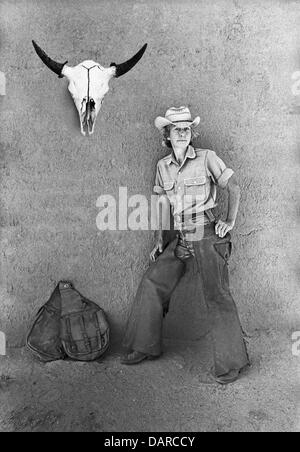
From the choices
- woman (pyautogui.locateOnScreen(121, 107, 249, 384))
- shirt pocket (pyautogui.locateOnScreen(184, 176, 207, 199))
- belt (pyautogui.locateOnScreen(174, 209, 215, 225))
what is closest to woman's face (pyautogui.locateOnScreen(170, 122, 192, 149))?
woman (pyautogui.locateOnScreen(121, 107, 249, 384))

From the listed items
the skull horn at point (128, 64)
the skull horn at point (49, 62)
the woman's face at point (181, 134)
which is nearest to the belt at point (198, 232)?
the woman's face at point (181, 134)

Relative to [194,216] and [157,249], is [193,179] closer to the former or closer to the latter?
A: [194,216]

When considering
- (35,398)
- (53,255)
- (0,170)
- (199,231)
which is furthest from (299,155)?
(35,398)

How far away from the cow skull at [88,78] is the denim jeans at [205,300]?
1.19 metres

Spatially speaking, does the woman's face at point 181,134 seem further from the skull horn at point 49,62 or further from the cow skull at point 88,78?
the skull horn at point 49,62

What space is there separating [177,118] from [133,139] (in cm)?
48

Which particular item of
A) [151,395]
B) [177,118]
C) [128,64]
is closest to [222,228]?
[177,118]

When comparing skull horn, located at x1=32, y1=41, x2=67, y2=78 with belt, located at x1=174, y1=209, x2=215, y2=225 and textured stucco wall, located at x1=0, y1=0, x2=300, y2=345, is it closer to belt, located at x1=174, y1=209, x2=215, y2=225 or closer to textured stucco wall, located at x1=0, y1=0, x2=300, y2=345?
textured stucco wall, located at x1=0, y1=0, x2=300, y2=345

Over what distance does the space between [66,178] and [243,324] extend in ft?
6.03

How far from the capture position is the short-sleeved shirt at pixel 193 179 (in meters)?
3.51

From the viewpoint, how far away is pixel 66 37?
12.4 feet

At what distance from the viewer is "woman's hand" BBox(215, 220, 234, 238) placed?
3527 mm

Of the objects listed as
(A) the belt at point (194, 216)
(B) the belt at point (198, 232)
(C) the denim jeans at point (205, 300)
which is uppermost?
(A) the belt at point (194, 216)

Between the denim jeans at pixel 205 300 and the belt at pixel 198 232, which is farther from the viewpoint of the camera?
the belt at pixel 198 232
